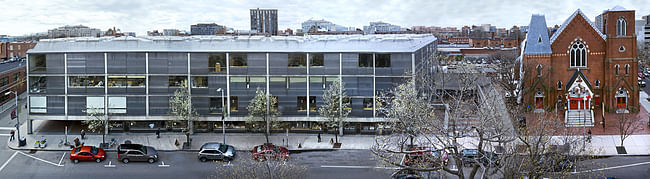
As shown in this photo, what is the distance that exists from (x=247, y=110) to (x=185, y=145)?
6.42 m

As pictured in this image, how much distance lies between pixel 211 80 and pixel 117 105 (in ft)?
28.4

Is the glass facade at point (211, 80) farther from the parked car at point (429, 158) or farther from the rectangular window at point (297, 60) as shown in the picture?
the parked car at point (429, 158)

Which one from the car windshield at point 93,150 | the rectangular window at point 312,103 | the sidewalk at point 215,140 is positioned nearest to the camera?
the car windshield at point 93,150

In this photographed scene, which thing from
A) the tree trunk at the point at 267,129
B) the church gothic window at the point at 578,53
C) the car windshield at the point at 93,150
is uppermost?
the church gothic window at the point at 578,53

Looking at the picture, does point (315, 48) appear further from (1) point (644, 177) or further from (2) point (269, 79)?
(1) point (644, 177)

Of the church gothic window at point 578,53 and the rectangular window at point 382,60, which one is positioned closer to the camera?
the rectangular window at point 382,60

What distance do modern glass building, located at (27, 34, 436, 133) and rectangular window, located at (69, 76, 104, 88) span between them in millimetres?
82

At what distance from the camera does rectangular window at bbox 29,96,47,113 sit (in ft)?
165

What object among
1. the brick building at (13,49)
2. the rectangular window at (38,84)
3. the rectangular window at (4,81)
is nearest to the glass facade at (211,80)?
the rectangular window at (38,84)

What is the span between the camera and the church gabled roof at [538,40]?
195ft

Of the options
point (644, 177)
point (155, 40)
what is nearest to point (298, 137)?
point (155, 40)

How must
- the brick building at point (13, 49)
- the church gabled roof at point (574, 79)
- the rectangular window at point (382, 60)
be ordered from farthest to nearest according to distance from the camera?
the brick building at point (13, 49)
the church gabled roof at point (574, 79)
the rectangular window at point (382, 60)

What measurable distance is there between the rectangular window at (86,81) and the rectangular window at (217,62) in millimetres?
9801

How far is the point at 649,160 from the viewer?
40.8 metres
